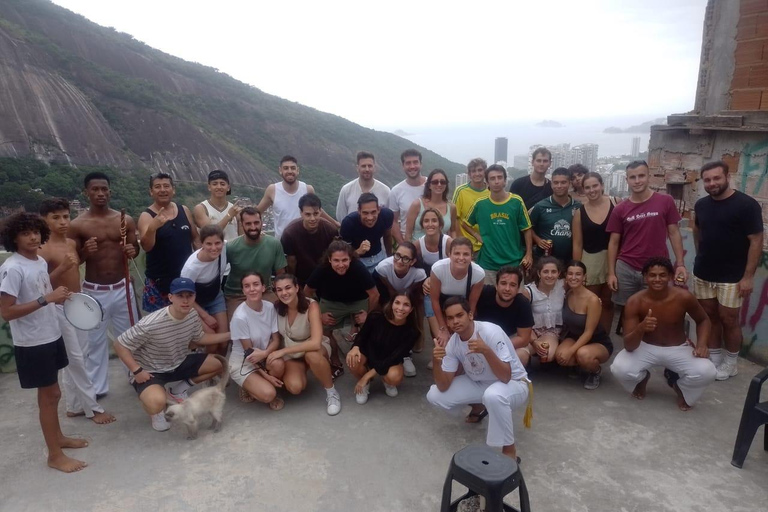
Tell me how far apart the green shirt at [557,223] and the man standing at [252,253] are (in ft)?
8.89

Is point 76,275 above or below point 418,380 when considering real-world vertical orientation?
above

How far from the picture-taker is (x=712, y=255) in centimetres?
473

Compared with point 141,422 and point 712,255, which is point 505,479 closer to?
point 141,422

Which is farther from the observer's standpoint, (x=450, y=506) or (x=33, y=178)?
(x=33, y=178)

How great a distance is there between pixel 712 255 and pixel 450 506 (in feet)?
12.2

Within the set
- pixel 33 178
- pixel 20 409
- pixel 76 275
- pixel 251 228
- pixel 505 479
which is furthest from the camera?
pixel 33 178

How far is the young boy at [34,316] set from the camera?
3.47 metres

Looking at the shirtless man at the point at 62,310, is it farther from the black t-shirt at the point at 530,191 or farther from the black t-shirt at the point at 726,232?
the black t-shirt at the point at 726,232

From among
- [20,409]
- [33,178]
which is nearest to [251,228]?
[20,409]

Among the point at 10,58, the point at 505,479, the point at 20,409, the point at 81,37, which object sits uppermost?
the point at 81,37

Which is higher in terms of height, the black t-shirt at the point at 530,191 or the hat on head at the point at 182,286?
the black t-shirt at the point at 530,191

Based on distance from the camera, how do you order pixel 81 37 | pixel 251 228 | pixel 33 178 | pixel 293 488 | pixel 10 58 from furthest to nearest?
pixel 81 37 → pixel 10 58 → pixel 33 178 → pixel 251 228 → pixel 293 488

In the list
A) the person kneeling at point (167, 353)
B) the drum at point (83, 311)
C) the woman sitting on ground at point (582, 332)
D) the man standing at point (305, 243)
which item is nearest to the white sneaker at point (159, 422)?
the person kneeling at point (167, 353)

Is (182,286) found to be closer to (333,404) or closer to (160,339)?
(160,339)
